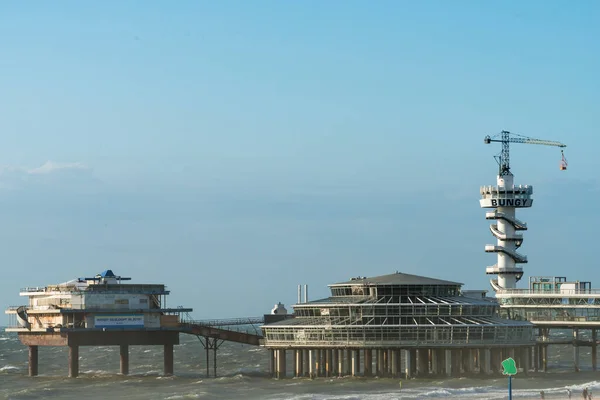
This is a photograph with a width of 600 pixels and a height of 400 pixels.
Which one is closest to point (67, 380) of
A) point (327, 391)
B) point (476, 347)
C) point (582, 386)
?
point (327, 391)

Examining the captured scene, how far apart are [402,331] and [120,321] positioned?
33337mm

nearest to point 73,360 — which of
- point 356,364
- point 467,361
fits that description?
point 356,364

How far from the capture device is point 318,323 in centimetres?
15475


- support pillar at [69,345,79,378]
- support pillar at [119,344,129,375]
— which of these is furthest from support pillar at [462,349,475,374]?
support pillar at [69,345,79,378]

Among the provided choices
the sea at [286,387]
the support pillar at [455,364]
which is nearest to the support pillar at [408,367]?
the sea at [286,387]

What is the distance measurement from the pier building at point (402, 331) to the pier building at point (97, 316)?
550 inches

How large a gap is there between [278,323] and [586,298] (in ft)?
122

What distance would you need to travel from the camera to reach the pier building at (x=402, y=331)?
493ft

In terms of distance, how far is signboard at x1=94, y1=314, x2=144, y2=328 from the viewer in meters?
159

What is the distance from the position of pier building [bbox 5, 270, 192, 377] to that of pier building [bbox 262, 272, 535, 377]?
14.0 metres

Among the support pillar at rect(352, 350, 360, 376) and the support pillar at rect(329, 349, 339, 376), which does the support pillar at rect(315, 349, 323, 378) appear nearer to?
the support pillar at rect(329, 349, 339, 376)

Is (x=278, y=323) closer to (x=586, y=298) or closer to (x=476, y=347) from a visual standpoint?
(x=476, y=347)

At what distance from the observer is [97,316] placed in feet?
520

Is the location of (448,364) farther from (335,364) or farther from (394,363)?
(335,364)
